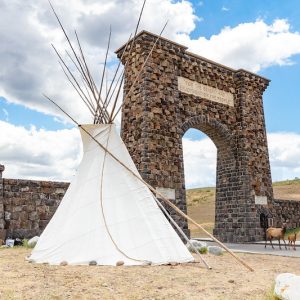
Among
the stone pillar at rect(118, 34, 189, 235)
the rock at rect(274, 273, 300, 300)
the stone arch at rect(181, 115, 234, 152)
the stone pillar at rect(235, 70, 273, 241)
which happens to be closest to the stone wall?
the stone pillar at rect(118, 34, 189, 235)

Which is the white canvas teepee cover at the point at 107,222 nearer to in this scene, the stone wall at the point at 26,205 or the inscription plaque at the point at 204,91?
the stone wall at the point at 26,205

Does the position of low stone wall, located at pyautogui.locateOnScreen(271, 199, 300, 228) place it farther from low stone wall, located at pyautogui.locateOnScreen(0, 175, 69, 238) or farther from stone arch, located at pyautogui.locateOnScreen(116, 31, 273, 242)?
low stone wall, located at pyautogui.locateOnScreen(0, 175, 69, 238)

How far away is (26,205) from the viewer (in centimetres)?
1116

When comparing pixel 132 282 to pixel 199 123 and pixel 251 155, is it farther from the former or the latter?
pixel 251 155

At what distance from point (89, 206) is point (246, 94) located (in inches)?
468

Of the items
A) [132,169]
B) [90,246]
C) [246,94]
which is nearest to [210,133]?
[246,94]

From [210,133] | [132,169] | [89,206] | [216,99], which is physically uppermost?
[216,99]

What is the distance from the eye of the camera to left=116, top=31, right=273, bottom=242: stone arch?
13.5 meters

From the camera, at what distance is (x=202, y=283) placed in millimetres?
5105

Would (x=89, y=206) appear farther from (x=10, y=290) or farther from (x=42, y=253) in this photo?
(x=10, y=290)

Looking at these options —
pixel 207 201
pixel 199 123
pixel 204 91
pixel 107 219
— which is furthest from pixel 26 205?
pixel 207 201

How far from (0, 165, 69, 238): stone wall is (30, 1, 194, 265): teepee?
3.72 meters

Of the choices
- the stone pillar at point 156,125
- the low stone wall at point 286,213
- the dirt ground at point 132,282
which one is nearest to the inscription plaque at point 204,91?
the stone pillar at point 156,125

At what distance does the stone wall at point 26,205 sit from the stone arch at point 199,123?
3.21 metres
